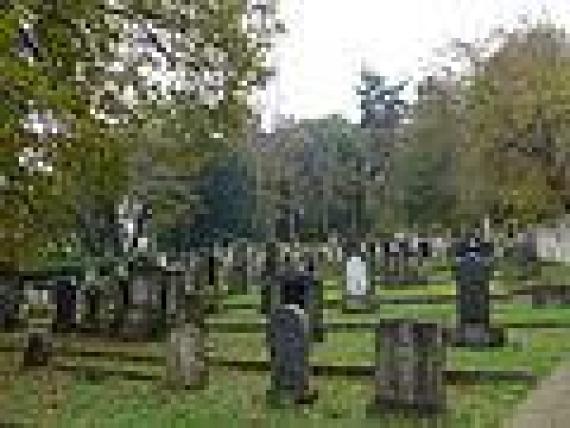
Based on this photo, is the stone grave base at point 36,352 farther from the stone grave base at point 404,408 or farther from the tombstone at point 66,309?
the stone grave base at point 404,408

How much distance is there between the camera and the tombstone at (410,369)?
41.9ft

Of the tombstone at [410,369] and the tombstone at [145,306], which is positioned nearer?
→ the tombstone at [410,369]

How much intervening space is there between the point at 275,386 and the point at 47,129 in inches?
190

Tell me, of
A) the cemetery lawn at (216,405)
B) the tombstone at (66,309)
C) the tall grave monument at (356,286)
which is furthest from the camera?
the tall grave monument at (356,286)

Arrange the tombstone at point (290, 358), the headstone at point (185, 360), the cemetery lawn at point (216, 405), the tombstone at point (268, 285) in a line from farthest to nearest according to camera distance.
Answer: the tombstone at point (268, 285)
the headstone at point (185, 360)
the tombstone at point (290, 358)
the cemetery lawn at point (216, 405)

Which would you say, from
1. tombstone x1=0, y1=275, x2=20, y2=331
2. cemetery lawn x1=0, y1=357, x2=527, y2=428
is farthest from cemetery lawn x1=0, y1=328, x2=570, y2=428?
tombstone x1=0, y1=275, x2=20, y2=331

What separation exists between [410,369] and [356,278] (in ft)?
40.3

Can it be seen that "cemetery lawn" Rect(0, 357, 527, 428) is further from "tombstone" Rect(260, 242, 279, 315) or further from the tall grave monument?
the tall grave monument

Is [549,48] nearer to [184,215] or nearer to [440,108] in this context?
[440,108]

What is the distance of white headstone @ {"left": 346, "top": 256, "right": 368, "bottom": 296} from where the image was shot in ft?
81.0

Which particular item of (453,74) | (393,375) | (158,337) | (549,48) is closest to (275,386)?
(393,375)

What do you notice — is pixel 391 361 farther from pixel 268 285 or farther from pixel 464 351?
pixel 268 285

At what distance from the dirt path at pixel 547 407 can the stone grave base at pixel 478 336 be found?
10.9 feet

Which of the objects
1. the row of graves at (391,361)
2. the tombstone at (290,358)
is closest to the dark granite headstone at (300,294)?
the row of graves at (391,361)
